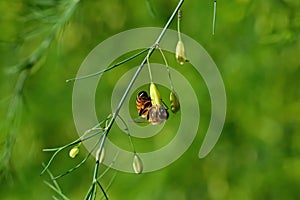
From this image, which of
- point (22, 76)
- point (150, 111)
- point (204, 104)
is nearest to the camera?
point (150, 111)

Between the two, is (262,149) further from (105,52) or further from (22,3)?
(22,3)

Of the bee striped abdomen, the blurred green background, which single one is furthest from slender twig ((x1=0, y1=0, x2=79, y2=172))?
the bee striped abdomen

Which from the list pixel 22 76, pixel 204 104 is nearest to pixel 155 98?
pixel 22 76

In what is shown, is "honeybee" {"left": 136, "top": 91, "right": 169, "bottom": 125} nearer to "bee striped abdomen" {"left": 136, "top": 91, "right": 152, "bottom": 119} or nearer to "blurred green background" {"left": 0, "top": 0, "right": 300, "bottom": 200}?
"bee striped abdomen" {"left": 136, "top": 91, "right": 152, "bottom": 119}

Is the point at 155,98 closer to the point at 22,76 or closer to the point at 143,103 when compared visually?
the point at 143,103

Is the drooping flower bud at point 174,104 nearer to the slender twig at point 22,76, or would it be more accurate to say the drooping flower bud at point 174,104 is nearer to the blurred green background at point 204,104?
the slender twig at point 22,76

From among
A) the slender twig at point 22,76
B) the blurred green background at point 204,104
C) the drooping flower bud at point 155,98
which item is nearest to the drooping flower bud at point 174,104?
the drooping flower bud at point 155,98
